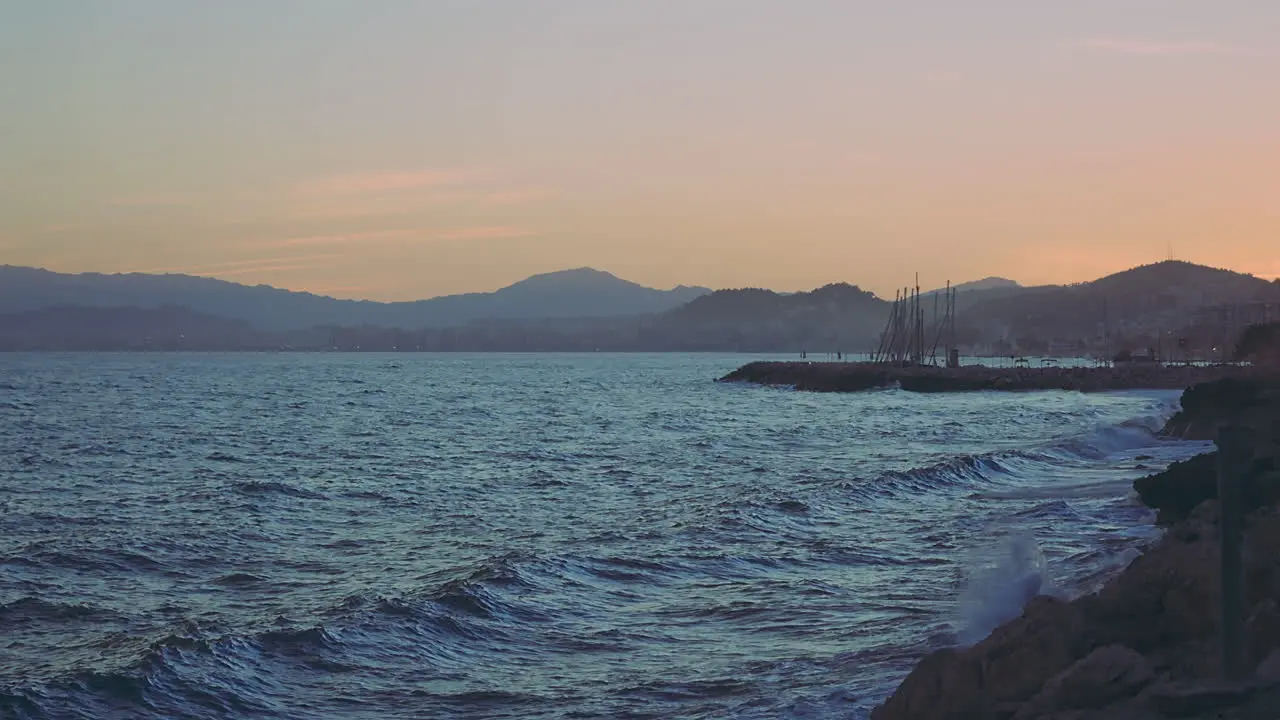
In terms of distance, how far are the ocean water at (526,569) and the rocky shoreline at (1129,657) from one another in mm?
1854

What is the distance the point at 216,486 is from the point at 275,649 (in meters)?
16.1

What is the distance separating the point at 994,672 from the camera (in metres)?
8.09

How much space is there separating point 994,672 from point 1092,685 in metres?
0.89

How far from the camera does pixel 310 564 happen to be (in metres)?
17.2

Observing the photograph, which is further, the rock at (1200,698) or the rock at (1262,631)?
the rock at (1262,631)

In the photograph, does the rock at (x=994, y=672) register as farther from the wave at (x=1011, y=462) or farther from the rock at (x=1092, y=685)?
the wave at (x=1011, y=462)

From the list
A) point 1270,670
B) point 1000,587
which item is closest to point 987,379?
point 1000,587

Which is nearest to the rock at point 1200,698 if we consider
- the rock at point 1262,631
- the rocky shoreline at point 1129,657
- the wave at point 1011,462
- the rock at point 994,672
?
the rocky shoreline at point 1129,657

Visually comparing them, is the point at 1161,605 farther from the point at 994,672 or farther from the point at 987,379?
the point at 987,379

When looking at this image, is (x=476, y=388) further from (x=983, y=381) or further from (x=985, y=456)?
(x=985, y=456)

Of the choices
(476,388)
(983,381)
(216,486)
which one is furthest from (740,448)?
(476,388)

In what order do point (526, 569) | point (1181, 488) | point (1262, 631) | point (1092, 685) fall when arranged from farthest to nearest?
1. point (1181, 488)
2. point (526, 569)
3. point (1262, 631)
4. point (1092, 685)

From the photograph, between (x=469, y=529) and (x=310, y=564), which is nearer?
(x=310, y=564)

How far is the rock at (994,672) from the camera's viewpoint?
7801 mm
